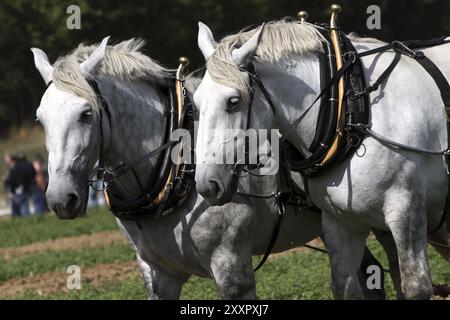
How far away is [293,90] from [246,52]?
38 cm

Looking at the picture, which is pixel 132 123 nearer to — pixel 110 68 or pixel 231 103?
pixel 110 68

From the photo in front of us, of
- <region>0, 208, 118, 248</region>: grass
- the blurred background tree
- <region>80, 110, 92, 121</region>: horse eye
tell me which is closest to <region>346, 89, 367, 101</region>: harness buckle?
<region>80, 110, 92, 121</region>: horse eye

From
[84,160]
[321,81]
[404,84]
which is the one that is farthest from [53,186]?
[404,84]

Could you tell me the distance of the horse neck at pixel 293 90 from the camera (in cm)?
617

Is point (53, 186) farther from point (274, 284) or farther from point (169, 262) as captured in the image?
point (274, 284)

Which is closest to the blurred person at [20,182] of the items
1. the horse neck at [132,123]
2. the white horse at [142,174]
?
the white horse at [142,174]

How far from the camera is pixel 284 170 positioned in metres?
6.98

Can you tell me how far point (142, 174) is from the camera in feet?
22.6

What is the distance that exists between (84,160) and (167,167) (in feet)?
2.06

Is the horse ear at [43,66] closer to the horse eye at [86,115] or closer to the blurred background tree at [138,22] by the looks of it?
the horse eye at [86,115]

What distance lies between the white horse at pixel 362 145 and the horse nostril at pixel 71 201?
871mm

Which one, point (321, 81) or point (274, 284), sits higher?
point (321, 81)

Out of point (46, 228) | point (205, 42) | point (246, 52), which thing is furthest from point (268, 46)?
point (46, 228)

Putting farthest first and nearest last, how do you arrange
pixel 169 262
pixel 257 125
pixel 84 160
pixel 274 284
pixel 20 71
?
pixel 20 71 → pixel 274 284 → pixel 169 262 → pixel 84 160 → pixel 257 125
